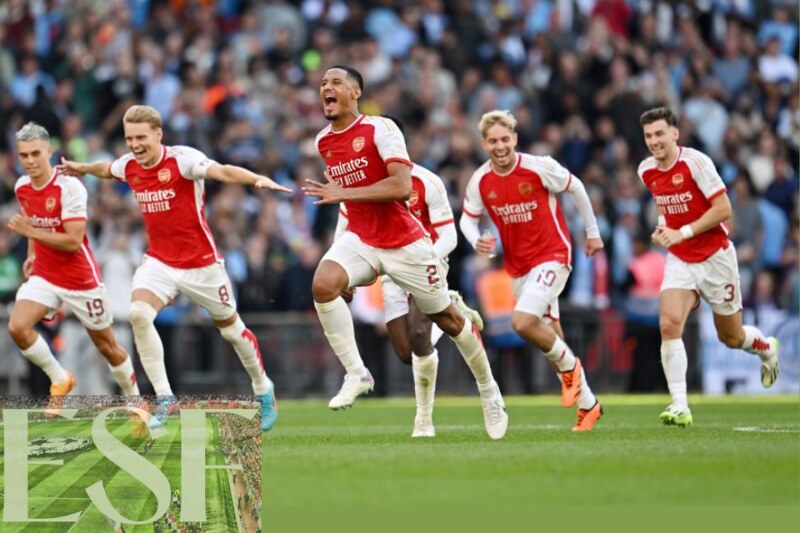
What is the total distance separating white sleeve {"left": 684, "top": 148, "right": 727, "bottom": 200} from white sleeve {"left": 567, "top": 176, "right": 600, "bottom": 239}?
3.08 feet

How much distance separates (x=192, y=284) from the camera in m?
13.8

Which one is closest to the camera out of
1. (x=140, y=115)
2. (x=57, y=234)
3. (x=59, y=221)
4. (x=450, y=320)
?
(x=450, y=320)

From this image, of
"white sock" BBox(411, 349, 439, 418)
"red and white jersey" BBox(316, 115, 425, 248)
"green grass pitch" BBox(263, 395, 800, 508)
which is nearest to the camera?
"green grass pitch" BBox(263, 395, 800, 508)

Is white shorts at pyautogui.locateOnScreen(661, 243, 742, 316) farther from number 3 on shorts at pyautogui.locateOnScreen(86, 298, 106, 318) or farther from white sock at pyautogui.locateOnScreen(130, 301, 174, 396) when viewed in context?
number 3 on shorts at pyautogui.locateOnScreen(86, 298, 106, 318)

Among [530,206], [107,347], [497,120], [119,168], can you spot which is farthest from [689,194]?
[107,347]

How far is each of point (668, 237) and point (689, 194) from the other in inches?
25.5

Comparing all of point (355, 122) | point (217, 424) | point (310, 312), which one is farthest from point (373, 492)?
point (310, 312)

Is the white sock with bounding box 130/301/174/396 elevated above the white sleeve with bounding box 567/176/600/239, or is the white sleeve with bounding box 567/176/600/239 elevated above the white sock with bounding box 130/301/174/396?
the white sleeve with bounding box 567/176/600/239

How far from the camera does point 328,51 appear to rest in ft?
82.4

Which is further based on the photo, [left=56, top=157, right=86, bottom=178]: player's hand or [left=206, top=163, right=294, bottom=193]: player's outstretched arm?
[left=56, top=157, right=86, bottom=178]: player's hand

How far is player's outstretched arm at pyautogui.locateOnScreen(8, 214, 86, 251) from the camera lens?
1398 cm

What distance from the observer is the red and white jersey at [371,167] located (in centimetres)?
1215

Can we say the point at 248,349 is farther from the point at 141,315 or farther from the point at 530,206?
the point at 530,206

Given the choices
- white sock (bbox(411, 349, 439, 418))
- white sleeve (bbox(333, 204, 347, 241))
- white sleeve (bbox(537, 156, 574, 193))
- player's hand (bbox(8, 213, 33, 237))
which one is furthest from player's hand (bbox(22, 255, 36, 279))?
white sleeve (bbox(537, 156, 574, 193))
